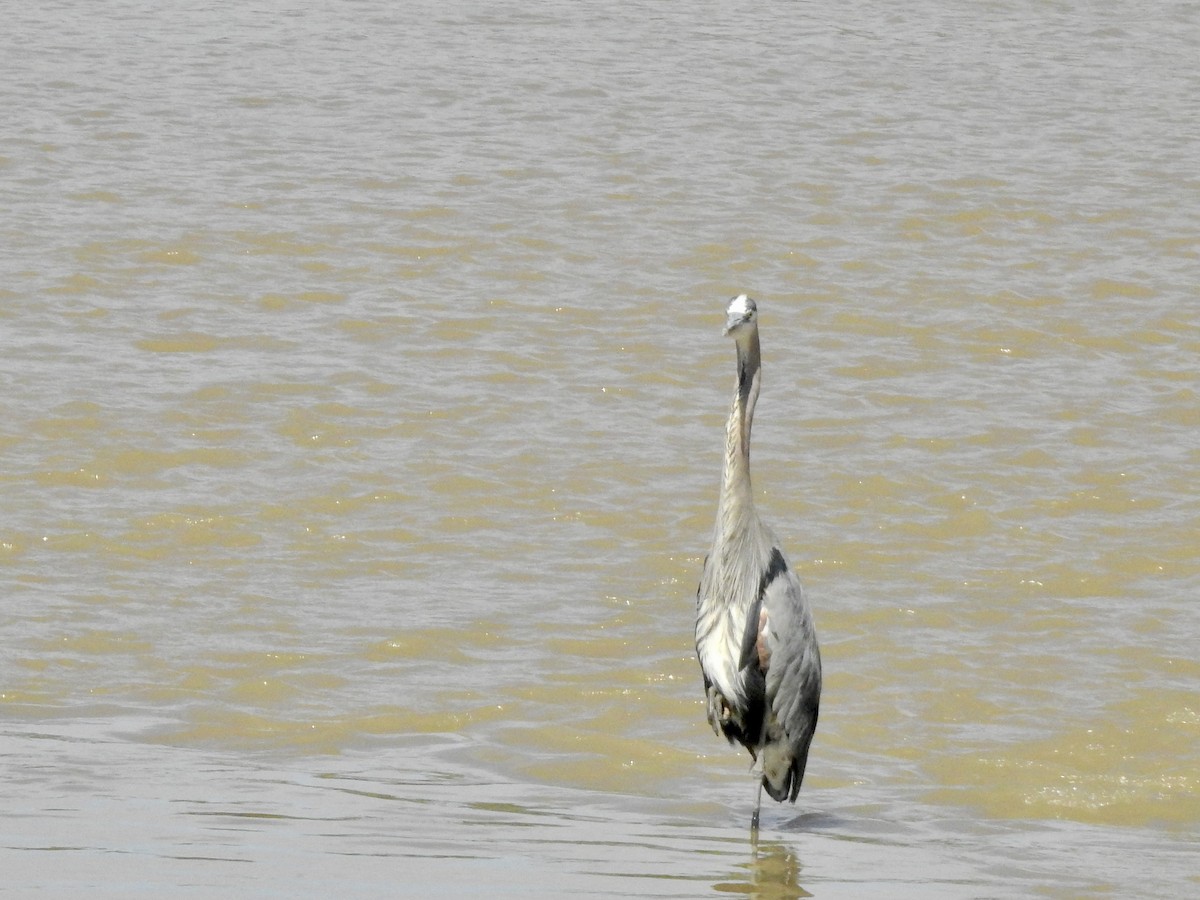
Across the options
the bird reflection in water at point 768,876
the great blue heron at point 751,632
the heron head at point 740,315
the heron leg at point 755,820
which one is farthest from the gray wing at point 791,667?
the heron head at point 740,315

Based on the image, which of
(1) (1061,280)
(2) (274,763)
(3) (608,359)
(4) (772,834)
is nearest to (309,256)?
(3) (608,359)

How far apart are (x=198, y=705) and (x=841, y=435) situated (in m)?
3.80

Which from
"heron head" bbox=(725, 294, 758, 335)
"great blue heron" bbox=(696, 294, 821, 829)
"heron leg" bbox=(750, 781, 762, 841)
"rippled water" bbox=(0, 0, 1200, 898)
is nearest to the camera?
"heron leg" bbox=(750, 781, 762, 841)

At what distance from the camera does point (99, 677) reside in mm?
6977

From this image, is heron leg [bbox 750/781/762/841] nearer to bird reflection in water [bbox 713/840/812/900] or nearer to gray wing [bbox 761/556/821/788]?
bird reflection in water [bbox 713/840/812/900]

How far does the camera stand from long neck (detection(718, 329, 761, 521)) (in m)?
6.24

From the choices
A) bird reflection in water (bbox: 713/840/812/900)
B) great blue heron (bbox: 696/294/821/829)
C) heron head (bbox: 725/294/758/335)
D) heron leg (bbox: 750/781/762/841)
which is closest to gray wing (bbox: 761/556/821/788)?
great blue heron (bbox: 696/294/821/829)

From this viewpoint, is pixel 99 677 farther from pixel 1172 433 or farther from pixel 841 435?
pixel 1172 433

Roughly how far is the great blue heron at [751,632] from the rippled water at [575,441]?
22 cm

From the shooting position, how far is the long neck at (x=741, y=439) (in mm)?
6242

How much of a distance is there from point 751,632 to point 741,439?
58 cm

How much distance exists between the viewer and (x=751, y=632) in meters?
6.08

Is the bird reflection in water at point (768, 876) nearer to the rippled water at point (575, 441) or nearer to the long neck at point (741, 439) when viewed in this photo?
the rippled water at point (575, 441)

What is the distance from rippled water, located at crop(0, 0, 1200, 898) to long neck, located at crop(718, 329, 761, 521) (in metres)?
Answer: 0.86
